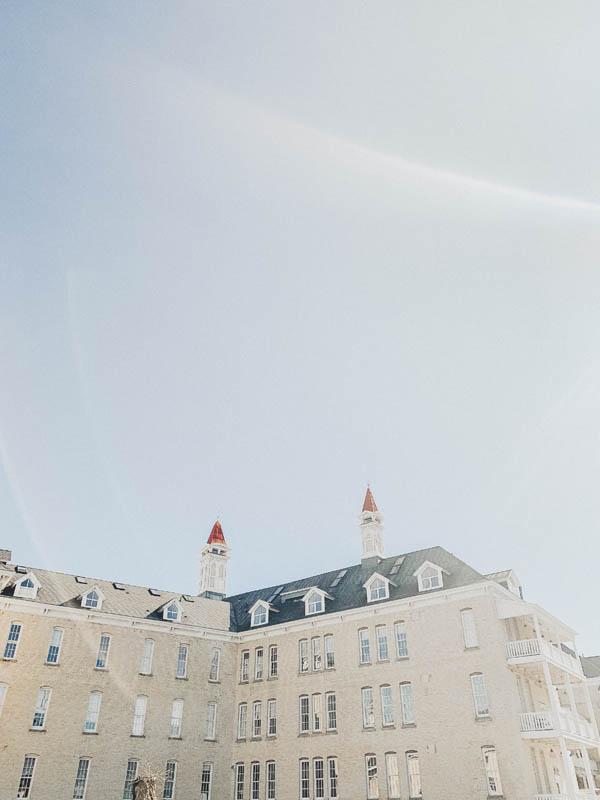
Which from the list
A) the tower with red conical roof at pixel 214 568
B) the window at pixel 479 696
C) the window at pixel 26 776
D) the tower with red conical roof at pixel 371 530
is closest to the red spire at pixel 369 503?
the tower with red conical roof at pixel 371 530

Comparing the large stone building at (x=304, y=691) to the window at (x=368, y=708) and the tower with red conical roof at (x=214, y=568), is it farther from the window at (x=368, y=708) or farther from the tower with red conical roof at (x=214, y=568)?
the tower with red conical roof at (x=214, y=568)

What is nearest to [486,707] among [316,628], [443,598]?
[443,598]

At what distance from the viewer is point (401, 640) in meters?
35.9

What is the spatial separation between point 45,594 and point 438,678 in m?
23.1

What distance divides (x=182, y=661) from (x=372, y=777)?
13.8 metres

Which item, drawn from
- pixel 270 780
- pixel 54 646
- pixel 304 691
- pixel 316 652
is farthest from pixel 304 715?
pixel 54 646

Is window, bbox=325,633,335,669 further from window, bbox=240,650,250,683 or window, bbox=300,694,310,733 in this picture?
window, bbox=240,650,250,683

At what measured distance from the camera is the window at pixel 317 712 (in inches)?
1470

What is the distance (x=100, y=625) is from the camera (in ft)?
126

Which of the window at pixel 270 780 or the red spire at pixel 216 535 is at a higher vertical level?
the red spire at pixel 216 535

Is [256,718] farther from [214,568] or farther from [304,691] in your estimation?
[214,568]

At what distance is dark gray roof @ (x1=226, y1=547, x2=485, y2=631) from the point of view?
36.5m

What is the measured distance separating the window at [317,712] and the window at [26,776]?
50.8 ft

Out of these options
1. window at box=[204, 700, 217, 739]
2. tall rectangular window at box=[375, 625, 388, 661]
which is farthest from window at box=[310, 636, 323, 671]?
window at box=[204, 700, 217, 739]
